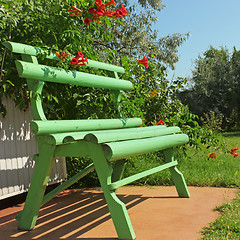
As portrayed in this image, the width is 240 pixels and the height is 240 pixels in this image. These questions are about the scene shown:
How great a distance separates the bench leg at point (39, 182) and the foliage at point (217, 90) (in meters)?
17.6

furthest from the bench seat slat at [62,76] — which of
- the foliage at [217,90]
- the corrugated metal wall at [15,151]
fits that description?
the foliage at [217,90]

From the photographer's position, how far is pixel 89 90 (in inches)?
148

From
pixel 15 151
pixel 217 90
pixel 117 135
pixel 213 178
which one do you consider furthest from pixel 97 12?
pixel 217 90

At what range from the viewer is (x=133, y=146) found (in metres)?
2.42

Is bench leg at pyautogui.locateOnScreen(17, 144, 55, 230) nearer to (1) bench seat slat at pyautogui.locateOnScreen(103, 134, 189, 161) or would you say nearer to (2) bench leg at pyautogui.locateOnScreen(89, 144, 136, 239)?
(2) bench leg at pyautogui.locateOnScreen(89, 144, 136, 239)

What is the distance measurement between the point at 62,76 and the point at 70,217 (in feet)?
3.88

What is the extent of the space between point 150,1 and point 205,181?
13770mm

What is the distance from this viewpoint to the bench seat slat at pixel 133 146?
2.21m

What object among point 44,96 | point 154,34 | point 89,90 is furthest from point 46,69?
point 154,34

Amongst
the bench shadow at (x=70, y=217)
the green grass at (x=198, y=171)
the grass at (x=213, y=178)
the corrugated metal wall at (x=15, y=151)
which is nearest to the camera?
the grass at (x=213, y=178)

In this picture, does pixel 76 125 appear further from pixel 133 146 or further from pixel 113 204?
pixel 113 204

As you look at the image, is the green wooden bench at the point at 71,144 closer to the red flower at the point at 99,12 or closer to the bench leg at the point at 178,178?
the bench leg at the point at 178,178

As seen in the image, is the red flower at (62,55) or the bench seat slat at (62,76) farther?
the red flower at (62,55)

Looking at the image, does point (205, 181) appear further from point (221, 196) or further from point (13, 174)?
point (13, 174)
